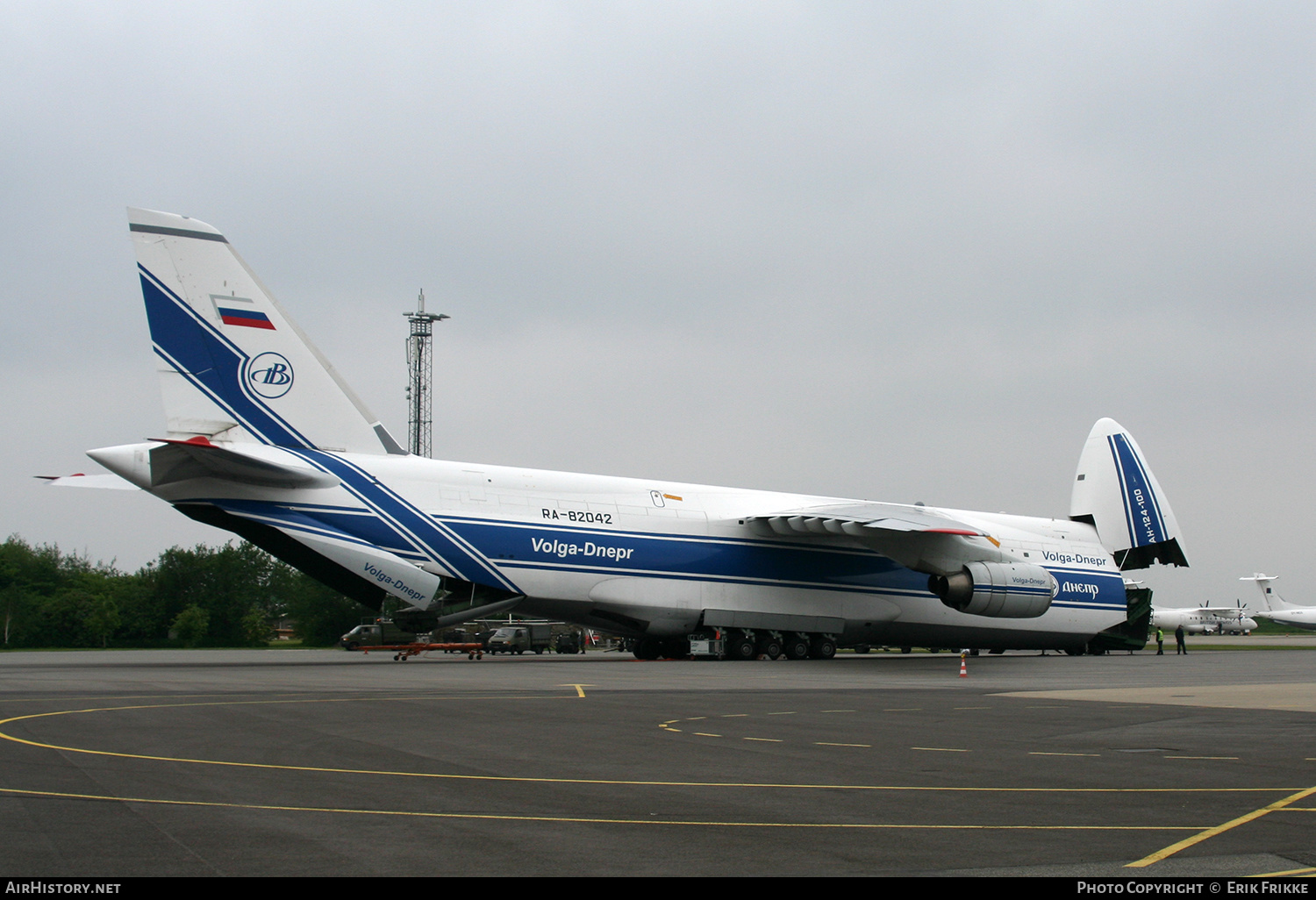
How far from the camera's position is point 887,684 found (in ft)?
74.1

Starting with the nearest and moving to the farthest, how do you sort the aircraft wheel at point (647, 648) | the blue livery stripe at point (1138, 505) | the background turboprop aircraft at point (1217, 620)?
the aircraft wheel at point (647, 648) < the blue livery stripe at point (1138, 505) < the background turboprop aircraft at point (1217, 620)

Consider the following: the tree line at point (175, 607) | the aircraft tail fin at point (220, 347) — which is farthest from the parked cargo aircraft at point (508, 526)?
the tree line at point (175, 607)

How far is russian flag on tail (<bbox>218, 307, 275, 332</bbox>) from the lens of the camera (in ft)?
85.9

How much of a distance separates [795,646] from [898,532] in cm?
462

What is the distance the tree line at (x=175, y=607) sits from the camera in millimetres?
67938

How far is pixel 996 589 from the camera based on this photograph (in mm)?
30062

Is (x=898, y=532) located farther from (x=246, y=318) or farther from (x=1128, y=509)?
(x=246, y=318)

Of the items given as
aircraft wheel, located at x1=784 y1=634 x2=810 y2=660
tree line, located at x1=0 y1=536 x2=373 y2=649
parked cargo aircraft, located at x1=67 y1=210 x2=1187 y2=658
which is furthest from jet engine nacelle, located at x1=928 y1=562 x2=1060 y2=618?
tree line, located at x1=0 y1=536 x2=373 y2=649

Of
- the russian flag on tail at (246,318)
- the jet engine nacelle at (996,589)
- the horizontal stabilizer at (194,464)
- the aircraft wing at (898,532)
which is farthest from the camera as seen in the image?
the jet engine nacelle at (996,589)

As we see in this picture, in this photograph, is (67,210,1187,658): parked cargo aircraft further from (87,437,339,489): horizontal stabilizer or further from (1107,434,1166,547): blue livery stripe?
(1107,434,1166,547): blue livery stripe

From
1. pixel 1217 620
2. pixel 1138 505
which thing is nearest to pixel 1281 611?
pixel 1217 620

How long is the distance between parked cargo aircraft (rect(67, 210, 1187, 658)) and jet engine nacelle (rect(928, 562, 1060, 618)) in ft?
0.17

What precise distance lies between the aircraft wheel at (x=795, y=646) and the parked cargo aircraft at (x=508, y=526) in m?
0.04

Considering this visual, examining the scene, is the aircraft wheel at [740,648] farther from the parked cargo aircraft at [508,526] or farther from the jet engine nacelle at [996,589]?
the jet engine nacelle at [996,589]
